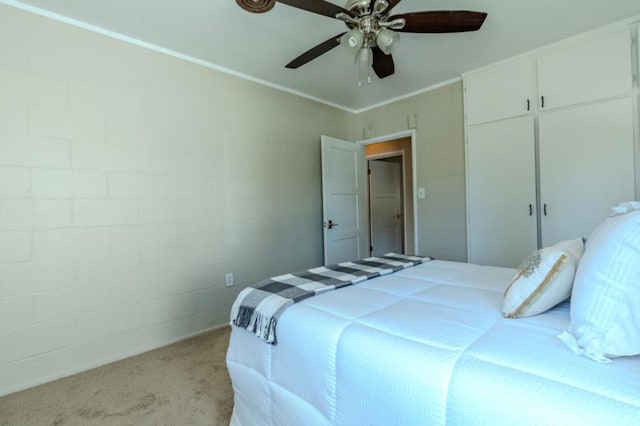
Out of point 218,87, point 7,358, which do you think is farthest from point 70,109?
point 7,358

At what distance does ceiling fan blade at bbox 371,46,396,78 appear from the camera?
2.14m

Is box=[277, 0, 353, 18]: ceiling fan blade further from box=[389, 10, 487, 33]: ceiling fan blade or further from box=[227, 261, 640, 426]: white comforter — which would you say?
box=[227, 261, 640, 426]: white comforter

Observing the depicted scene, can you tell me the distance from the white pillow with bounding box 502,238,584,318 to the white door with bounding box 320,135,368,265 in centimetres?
266

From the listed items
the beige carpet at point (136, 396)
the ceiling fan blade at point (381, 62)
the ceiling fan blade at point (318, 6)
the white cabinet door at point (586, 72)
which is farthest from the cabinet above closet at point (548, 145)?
the beige carpet at point (136, 396)

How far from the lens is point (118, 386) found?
6.49 feet

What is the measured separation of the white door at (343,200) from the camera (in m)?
3.73

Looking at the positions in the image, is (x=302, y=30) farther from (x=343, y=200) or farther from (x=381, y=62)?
(x=343, y=200)

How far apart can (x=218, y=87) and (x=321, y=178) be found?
1561mm

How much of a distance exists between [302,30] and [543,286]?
228 centimetres

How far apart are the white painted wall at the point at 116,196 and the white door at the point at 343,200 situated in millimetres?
673

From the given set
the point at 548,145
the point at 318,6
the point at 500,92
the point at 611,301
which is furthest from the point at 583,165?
the point at 318,6

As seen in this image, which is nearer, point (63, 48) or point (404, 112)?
point (63, 48)

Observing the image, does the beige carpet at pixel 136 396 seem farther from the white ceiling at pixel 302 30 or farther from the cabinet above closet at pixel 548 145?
the cabinet above closet at pixel 548 145

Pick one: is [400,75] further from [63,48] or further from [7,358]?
[7,358]
